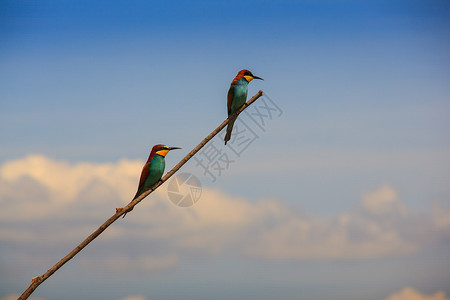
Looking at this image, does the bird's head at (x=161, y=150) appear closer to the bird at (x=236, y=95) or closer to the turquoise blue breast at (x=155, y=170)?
the turquoise blue breast at (x=155, y=170)

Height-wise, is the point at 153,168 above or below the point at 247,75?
below

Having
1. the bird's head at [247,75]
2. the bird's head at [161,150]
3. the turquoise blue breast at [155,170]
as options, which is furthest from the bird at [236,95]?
the turquoise blue breast at [155,170]

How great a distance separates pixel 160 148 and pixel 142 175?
55 cm

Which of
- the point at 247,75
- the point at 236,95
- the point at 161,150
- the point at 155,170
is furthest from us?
the point at 247,75

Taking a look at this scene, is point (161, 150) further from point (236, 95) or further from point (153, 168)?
point (236, 95)

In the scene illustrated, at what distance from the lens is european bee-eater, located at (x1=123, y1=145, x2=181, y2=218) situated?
707cm

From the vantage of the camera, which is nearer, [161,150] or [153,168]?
[153,168]

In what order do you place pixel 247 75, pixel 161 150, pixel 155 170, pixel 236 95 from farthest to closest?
pixel 247 75, pixel 236 95, pixel 161 150, pixel 155 170

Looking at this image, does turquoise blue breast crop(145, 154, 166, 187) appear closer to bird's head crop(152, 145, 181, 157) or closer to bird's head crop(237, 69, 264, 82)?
bird's head crop(152, 145, 181, 157)

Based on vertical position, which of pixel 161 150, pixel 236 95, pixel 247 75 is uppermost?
pixel 247 75

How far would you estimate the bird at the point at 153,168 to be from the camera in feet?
23.2

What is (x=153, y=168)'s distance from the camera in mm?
7078

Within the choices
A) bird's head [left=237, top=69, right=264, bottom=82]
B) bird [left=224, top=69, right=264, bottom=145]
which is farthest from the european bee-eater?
bird's head [left=237, top=69, right=264, bottom=82]

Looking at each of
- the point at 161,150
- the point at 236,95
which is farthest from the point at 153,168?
the point at 236,95
